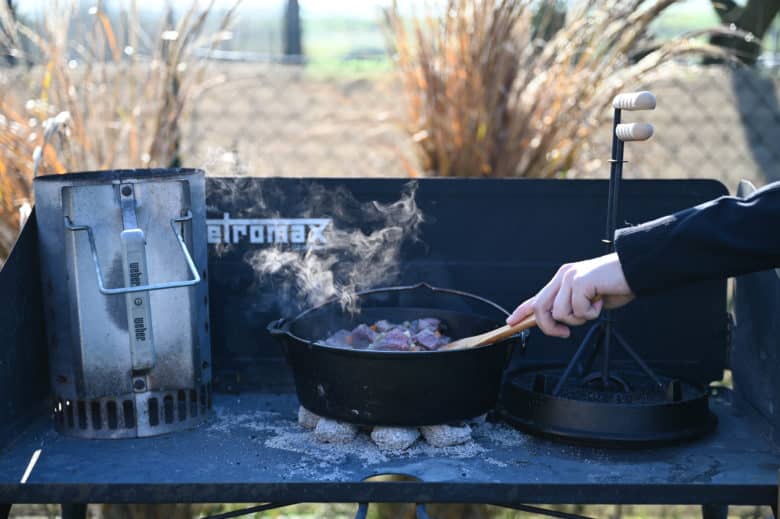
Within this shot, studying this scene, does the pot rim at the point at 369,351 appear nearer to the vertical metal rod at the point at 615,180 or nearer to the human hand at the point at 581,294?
the human hand at the point at 581,294

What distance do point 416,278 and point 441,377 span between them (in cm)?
57

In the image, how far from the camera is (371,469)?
5.80ft

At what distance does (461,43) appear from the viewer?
2.82 m

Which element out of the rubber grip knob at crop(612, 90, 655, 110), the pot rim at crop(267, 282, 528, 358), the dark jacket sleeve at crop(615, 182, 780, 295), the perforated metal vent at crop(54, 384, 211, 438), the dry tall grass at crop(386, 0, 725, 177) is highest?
the dry tall grass at crop(386, 0, 725, 177)

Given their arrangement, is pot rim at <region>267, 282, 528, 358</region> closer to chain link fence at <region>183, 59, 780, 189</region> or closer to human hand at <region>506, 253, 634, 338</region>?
human hand at <region>506, 253, 634, 338</region>

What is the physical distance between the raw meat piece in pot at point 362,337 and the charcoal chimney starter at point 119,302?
0.38 m

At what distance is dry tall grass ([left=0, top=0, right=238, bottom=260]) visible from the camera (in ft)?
8.51

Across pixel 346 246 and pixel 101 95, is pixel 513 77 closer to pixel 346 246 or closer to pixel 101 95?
pixel 346 246

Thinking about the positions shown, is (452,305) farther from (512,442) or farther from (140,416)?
(140,416)

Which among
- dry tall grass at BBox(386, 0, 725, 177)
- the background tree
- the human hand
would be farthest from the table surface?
the background tree

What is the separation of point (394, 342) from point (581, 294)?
1.69ft

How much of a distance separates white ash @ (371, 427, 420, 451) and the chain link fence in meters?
1.73

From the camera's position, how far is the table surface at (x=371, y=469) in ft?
5.47

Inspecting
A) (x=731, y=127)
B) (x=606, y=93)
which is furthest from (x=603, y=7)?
(x=731, y=127)
